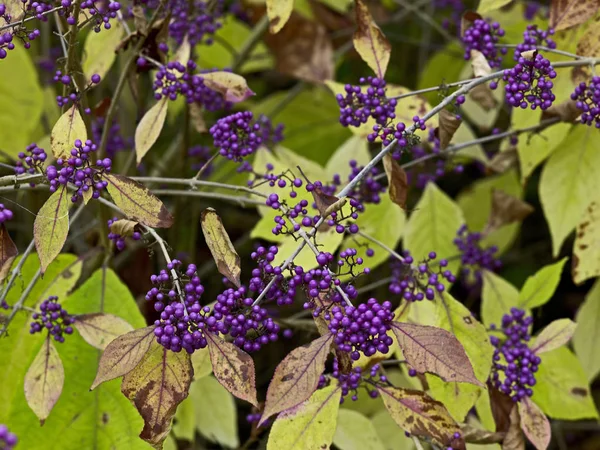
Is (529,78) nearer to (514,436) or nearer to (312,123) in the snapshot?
(514,436)

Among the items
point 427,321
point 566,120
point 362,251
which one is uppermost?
point 566,120

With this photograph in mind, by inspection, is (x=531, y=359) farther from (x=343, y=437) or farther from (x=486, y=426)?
(x=343, y=437)

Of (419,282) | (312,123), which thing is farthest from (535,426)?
(312,123)

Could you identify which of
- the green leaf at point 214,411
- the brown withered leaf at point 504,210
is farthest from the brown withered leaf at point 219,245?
the brown withered leaf at point 504,210

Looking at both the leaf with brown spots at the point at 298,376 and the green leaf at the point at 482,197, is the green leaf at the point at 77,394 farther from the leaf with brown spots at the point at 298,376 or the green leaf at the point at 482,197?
the green leaf at the point at 482,197

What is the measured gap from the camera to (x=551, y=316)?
2.59 m

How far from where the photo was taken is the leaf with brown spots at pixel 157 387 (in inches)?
37.7

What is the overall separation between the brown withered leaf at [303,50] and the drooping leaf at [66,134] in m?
1.03

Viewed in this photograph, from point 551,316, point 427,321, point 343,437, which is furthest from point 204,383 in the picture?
point 551,316

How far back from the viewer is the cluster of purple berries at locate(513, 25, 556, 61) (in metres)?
1.25

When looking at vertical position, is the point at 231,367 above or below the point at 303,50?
below

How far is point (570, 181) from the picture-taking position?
5.08ft

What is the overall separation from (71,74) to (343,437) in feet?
2.63

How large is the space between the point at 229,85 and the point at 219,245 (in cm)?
40
